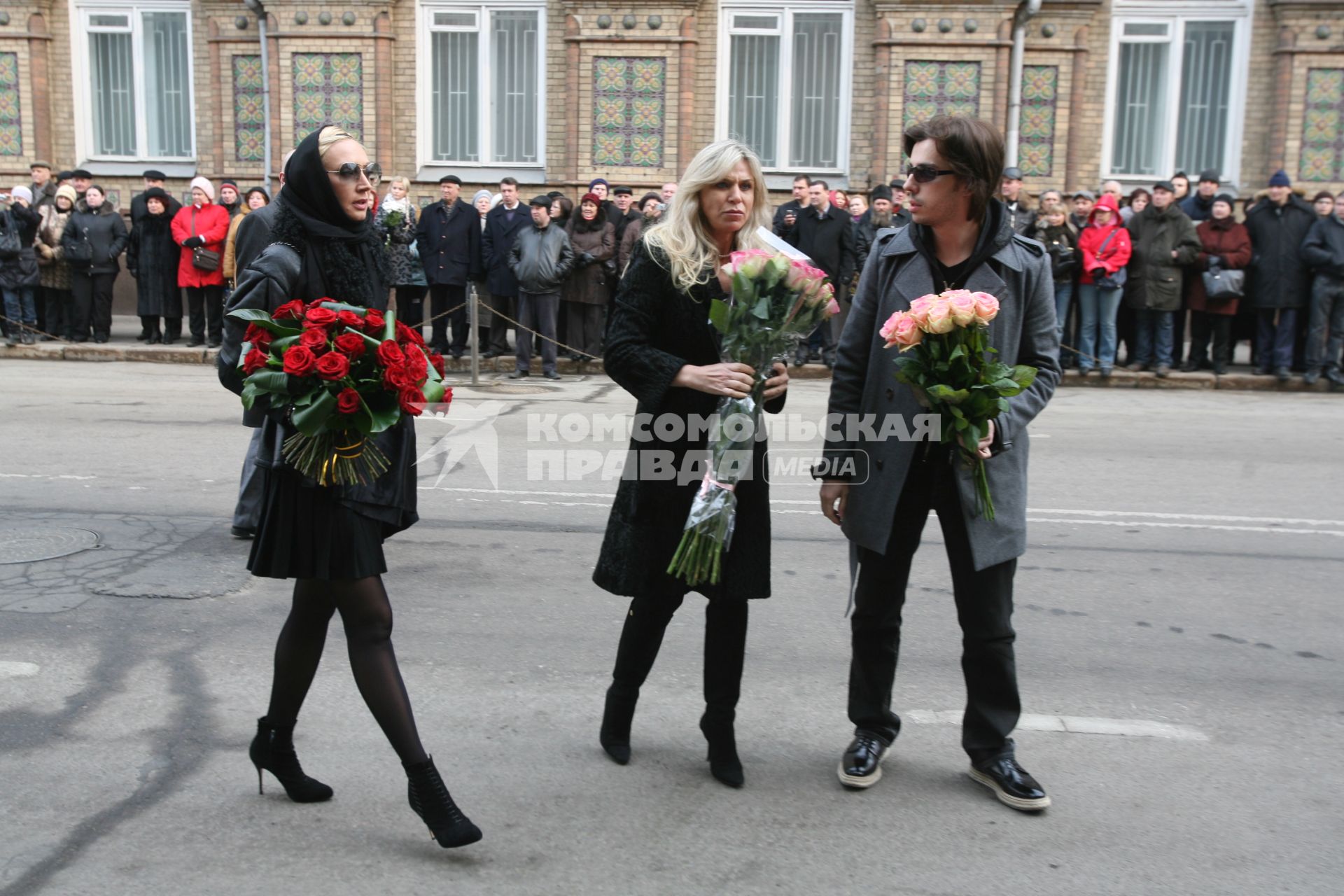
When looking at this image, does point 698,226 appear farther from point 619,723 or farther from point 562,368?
point 562,368

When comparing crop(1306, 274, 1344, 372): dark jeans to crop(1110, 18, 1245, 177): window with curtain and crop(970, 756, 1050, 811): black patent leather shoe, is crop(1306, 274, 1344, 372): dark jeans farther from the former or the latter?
crop(970, 756, 1050, 811): black patent leather shoe

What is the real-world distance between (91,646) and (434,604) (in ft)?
4.82

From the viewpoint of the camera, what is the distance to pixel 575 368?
612 inches

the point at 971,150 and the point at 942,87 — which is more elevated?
the point at 942,87

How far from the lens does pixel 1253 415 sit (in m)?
12.8

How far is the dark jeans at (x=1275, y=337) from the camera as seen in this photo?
14.5 m

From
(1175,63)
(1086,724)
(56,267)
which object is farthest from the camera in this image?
(1175,63)

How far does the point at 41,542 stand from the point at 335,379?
432cm

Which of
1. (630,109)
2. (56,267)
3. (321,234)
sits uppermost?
(630,109)

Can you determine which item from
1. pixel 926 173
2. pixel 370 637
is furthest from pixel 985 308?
pixel 370 637

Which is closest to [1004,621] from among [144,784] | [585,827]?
[585,827]

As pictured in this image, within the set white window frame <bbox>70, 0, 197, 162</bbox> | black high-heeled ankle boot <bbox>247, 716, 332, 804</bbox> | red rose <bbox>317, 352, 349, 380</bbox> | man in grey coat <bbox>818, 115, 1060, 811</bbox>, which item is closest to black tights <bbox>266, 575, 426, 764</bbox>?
black high-heeled ankle boot <bbox>247, 716, 332, 804</bbox>

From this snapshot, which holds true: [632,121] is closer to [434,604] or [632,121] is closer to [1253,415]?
[1253,415]

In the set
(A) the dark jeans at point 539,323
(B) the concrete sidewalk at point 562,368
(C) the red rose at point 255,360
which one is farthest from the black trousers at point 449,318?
(C) the red rose at point 255,360
